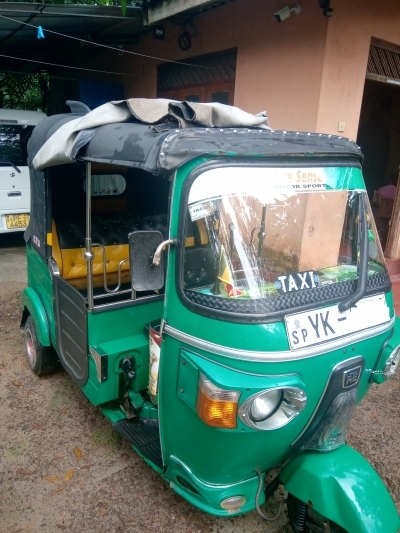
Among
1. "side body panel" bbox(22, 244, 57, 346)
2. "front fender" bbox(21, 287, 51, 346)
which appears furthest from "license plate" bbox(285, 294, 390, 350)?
"front fender" bbox(21, 287, 51, 346)

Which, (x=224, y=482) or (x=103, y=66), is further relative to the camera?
(x=103, y=66)

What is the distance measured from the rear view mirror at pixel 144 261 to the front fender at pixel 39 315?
5.40ft

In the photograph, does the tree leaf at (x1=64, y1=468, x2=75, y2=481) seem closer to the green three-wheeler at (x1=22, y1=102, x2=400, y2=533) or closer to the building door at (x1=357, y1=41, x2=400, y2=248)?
the green three-wheeler at (x1=22, y1=102, x2=400, y2=533)

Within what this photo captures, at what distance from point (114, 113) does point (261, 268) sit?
4.22 ft

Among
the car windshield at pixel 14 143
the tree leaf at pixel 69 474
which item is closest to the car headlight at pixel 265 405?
the tree leaf at pixel 69 474

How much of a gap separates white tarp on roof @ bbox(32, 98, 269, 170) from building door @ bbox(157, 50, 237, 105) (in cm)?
413

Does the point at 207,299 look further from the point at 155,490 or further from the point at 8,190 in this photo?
the point at 8,190

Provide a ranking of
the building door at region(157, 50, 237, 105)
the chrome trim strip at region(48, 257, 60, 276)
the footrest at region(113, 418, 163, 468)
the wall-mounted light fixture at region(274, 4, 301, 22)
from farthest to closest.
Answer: the building door at region(157, 50, 237, 105) → the wall-mounted light fixture at region(274, 4, 301, 22) → the chrome trim strip at region(48, 257, 60, 276) → the footrest at region(113, 418, 163, 468)

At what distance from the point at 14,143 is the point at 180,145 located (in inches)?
251

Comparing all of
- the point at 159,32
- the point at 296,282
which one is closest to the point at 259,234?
the point at 296,282

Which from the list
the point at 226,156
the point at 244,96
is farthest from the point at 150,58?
the point at 226,156

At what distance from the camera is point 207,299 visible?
6.22ft

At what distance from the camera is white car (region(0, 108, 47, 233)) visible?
713 centimetres

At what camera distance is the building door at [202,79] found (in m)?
6.39
